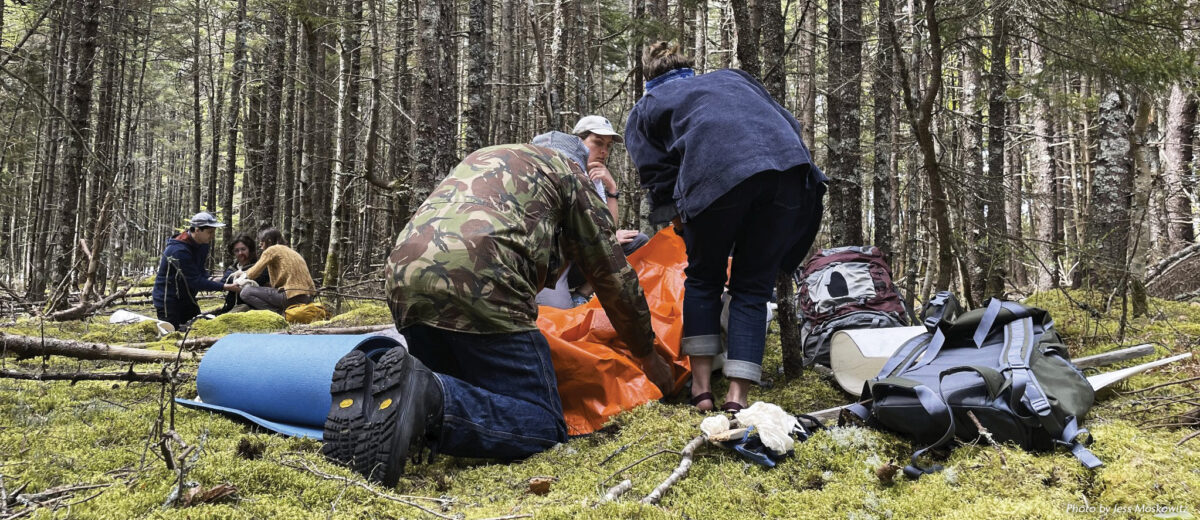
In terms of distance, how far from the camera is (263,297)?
25.6ft

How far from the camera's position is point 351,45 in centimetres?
1095

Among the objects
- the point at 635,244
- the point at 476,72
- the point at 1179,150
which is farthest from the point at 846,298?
the point at 1179,150

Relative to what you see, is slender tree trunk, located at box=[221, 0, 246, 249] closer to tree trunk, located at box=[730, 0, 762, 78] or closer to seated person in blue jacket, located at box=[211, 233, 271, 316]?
seated person in blue jacket, located at box=[211, 233, 271, 316]

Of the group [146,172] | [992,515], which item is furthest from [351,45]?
[146,172]

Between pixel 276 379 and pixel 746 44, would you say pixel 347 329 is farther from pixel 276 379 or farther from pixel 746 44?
pixel 746 44

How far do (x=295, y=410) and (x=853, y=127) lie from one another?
3.98 m

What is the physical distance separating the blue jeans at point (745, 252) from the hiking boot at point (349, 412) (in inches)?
65.3

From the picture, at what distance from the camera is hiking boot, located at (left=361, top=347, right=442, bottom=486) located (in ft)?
6.61

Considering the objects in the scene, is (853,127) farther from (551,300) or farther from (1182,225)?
(1182,225)

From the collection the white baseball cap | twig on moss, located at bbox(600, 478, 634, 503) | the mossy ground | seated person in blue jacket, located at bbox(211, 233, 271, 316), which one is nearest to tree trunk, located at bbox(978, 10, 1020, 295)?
the mossy ground

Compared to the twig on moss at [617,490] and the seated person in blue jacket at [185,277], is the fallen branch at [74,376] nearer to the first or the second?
the twig on moss at [617,490]

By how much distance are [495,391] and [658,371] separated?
→ 0.96 m

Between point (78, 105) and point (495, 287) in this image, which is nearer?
point (495, 287)

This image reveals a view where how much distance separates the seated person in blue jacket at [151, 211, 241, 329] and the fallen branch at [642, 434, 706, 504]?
6.90 metres
